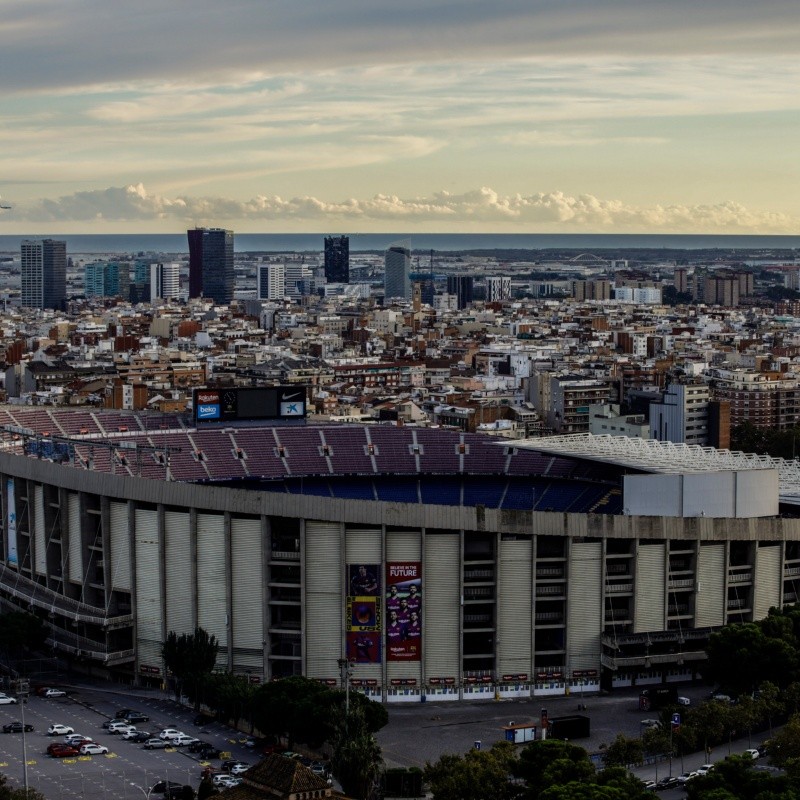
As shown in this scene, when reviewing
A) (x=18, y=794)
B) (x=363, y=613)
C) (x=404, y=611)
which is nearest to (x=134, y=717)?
(x=363, y=613)

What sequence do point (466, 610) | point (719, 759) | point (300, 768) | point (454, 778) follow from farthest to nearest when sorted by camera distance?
1. point (466, 610)
2. point (719, 759)
3. point (454, 778)
4. point (300, 768)

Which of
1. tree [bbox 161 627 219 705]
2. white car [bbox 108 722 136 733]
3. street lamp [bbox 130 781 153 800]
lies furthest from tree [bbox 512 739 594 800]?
tree [bbox 161 627 219 705]

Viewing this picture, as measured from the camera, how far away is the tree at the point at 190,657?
2643 inches

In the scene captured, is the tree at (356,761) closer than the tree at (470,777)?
No

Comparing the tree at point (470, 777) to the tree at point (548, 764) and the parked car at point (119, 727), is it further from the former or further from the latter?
the parked car at point (119, 727)

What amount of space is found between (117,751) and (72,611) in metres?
13.8

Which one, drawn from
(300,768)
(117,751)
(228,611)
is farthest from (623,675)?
(300,768)

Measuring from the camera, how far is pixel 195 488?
70000 millimetres

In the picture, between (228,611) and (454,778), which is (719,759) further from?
(228,611)

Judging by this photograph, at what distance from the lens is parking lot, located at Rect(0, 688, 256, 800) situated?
184 feet

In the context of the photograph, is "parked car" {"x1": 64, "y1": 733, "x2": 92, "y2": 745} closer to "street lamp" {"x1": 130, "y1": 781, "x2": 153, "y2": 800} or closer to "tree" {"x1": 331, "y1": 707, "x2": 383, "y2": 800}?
"street lamp" {"x1": 130, "y1": 781, "x2": 153, "y2": 800}

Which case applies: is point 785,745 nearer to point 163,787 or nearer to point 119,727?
point 163,787

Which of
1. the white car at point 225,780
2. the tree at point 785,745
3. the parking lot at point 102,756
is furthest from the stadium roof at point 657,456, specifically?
the white car at point 225,780

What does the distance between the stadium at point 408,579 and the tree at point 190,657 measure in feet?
3.70
